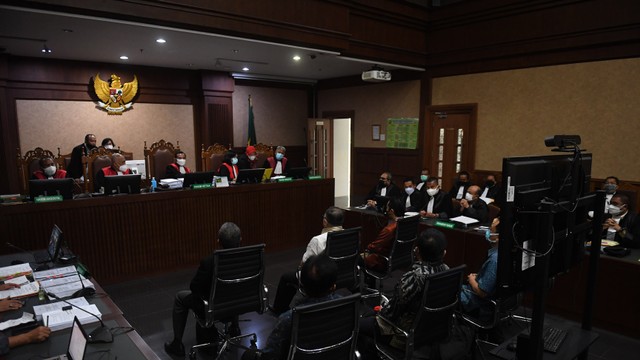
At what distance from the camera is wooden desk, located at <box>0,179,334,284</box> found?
405cm

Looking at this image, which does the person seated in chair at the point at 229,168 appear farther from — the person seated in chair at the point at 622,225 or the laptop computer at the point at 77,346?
the person seated in chair at the point at 622,225

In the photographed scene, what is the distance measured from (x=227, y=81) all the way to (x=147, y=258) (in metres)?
5.01

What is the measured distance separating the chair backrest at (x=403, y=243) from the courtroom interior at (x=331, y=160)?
32 millimetres

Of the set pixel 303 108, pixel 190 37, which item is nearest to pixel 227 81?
pixel 303 108

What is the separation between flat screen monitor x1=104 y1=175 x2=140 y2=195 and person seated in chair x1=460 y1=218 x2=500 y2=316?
3.71 m

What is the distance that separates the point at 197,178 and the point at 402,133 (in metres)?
4.58

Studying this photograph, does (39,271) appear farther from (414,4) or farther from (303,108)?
(303,108)

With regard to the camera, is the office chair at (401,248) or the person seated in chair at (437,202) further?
the person seated in chair at (437,202)

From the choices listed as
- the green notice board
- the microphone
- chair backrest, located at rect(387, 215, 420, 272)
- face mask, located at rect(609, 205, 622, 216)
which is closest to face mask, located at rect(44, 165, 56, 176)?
the microphone

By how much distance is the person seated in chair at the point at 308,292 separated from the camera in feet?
6.34

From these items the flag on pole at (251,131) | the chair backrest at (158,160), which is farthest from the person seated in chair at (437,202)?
the flag on pole at (251,131)

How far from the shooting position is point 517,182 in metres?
1.63

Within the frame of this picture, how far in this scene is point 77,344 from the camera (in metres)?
1.62

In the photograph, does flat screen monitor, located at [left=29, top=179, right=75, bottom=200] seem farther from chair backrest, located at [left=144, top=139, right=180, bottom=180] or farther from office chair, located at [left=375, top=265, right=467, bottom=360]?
office chair, located at [left=375, top=265, right=467, bottom=360]
